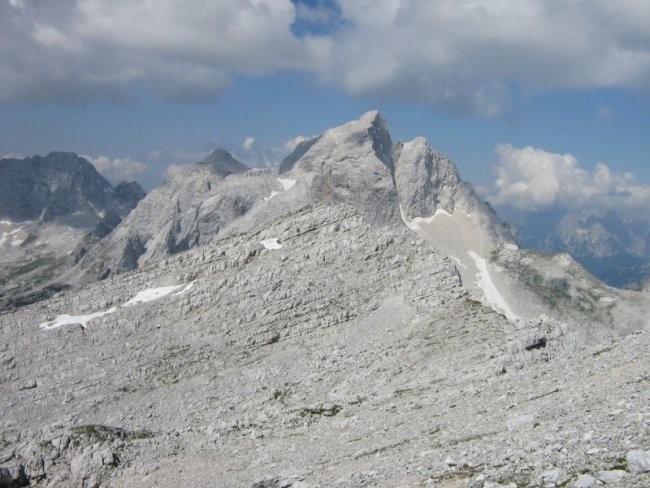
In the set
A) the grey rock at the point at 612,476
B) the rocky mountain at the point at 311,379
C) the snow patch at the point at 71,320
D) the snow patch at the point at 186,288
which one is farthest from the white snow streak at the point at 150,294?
the grey rock at the point at 612,476

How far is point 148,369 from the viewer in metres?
79.8

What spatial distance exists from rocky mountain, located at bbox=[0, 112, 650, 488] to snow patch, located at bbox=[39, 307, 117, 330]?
30cm

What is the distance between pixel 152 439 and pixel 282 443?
13469mm

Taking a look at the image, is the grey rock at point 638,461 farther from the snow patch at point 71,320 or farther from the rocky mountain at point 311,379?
the snow patch at point 71,320

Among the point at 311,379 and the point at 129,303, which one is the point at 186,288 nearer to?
the point at 129,303

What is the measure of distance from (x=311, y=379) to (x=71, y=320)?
132 feet

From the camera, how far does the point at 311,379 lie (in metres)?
68.7

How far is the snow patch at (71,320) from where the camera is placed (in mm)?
89062

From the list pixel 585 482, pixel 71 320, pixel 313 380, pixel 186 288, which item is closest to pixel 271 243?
pixel 186 288

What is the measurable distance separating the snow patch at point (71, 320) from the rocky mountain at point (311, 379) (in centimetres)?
30

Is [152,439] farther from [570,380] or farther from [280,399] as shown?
[570,380]

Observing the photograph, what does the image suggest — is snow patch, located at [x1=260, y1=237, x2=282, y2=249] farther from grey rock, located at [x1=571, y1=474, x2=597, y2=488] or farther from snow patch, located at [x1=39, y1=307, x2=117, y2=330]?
grey rock, located at [x1=571, y1=474, x2=597, y2=488]

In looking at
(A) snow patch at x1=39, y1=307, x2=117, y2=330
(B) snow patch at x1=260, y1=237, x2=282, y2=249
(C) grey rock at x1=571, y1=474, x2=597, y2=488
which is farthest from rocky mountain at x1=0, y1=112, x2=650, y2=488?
(B) snow patch at x1=260, y1=237, x2=282, y2=249

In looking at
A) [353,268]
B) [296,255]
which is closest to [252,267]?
[296,255]
